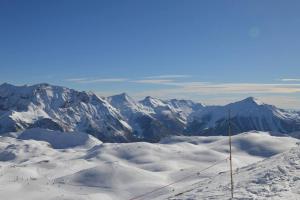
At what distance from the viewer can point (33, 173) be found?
112 m

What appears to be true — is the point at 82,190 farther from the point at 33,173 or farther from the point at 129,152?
the point at 129,152

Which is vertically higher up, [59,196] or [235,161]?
[59,196]

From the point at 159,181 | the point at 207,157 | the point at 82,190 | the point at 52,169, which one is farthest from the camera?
the point at 207,157

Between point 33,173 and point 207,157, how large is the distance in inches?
2164

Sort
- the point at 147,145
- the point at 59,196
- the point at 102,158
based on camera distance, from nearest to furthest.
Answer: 1. the point at 59,196
2. the point at 102,158
3. the point at 147,145

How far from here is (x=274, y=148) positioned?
15050 centimetres

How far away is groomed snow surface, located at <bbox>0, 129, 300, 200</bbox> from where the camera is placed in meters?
24.9

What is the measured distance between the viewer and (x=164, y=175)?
305ft

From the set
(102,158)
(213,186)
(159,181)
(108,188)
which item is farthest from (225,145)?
(213,186)

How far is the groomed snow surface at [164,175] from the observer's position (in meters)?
24.9

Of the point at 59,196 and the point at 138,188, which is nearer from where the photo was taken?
the point at 59,196

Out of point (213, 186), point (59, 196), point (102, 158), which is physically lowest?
point (102, 158)

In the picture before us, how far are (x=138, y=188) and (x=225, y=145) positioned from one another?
9331cm

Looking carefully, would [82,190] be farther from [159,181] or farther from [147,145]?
[147,145]
